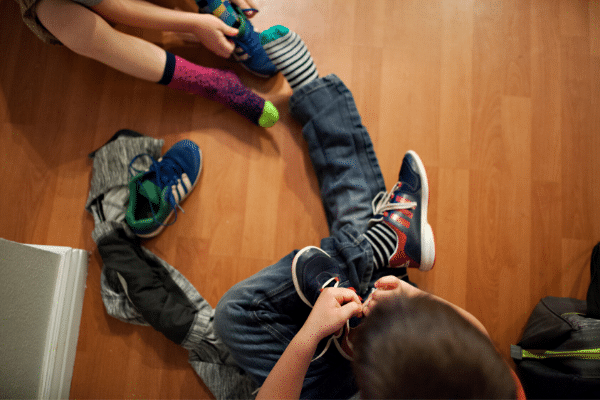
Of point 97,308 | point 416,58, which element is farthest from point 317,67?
point 97,308

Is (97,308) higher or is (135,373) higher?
(97,308)

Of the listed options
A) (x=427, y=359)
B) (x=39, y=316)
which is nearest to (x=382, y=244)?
(x=427, y=359)

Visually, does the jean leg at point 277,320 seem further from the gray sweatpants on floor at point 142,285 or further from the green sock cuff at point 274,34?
the green sock cuff at point 274,34

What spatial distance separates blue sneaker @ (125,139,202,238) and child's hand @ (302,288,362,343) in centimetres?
43

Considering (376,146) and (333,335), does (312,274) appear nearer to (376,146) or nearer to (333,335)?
(333,335)

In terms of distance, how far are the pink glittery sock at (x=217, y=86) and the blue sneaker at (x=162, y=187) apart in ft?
0.43

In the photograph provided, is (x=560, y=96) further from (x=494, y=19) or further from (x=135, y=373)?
(x=135, y=373)

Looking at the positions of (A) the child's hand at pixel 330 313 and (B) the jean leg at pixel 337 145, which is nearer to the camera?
(A) the child's hand at pixel 330 313

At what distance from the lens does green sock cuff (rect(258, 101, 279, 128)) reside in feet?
2.87

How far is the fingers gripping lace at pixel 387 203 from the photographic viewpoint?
82 cm

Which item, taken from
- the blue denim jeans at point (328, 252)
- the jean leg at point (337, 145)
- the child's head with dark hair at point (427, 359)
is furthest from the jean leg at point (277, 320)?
the child's head with dark hair at point (427, 359)

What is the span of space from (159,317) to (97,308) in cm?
19

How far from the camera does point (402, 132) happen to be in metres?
0.92

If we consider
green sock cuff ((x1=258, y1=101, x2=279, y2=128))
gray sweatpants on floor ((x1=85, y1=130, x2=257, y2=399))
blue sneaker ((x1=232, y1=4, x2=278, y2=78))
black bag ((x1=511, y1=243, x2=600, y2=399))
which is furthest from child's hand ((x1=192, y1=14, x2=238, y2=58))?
black bag ((x1=511, y1=243, x2=600, y2=399))
